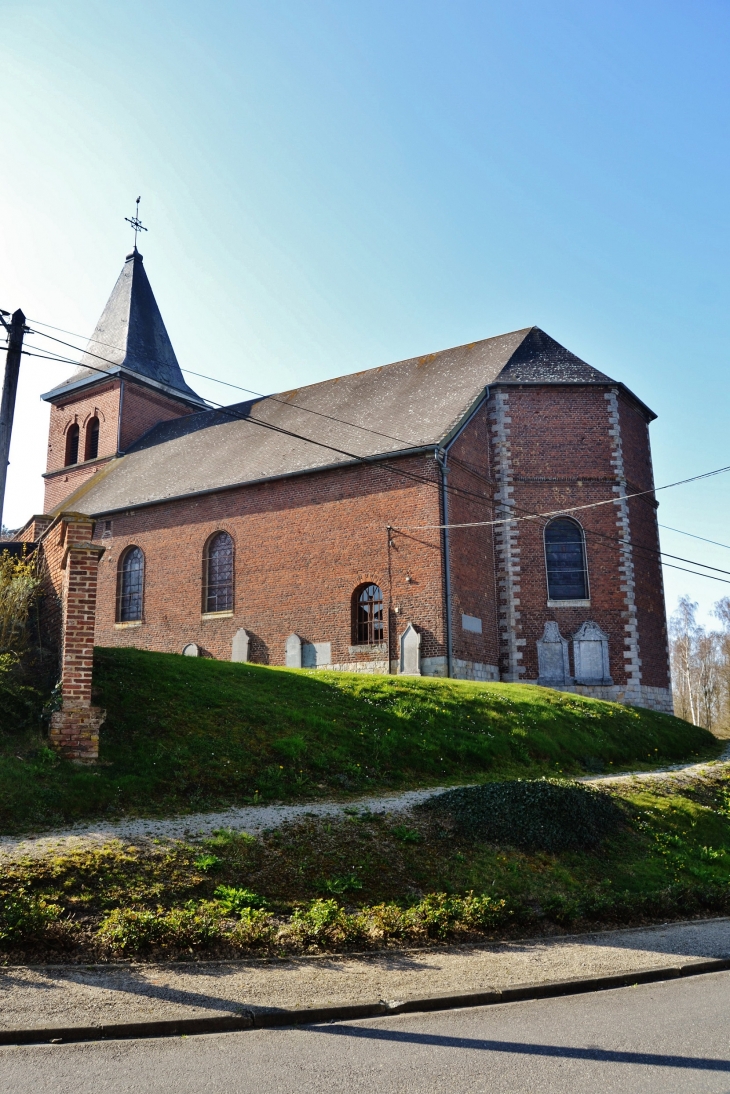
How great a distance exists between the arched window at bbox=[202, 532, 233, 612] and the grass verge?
55.4 feet

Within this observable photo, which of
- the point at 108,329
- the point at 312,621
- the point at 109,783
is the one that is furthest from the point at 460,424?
the point at 108,329

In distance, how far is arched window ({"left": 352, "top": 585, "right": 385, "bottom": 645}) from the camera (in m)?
23.0

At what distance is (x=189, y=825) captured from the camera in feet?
30.8

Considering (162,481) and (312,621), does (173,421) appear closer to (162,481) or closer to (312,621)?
(162,481)

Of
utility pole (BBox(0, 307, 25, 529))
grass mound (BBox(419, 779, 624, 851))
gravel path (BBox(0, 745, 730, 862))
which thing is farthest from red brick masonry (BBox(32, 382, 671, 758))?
utility pole (BBox(0, 307, 25, 529))

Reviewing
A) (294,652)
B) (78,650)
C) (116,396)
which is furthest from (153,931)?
(116,396)

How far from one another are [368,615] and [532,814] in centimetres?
1328

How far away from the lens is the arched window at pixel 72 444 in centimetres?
3956

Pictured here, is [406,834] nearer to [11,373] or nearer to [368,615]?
[11,373]

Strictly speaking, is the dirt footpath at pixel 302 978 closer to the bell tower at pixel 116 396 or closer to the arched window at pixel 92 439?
the bell tower at pixel 116 396

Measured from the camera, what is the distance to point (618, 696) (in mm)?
23250

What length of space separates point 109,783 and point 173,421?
1147 inches

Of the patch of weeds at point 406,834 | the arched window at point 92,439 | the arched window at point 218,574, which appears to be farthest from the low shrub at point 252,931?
the arched window at point 92,439

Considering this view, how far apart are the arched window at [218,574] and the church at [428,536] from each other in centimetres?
6
